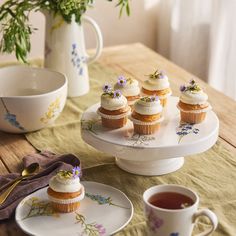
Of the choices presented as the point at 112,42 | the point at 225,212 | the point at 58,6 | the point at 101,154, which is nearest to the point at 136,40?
the point at 112,42

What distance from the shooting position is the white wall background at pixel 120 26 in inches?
118

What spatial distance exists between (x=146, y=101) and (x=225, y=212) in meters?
0.30

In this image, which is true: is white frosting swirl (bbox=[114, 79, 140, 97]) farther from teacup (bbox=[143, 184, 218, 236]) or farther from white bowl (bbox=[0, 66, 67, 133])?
teacup (bbox=[143, 184, 218, 236])

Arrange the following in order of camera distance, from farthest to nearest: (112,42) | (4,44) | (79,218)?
(112,42), (4,44), (79,218)

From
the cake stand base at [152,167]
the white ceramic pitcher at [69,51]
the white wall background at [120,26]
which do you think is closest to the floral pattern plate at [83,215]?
the cake stand base at [152,167]

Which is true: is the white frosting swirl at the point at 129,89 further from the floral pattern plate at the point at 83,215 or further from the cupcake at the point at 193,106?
the floral pattern plate at the point at 83,215

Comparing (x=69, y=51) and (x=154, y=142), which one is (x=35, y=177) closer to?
(x=154, y=142)

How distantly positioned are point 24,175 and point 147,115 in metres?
0.30

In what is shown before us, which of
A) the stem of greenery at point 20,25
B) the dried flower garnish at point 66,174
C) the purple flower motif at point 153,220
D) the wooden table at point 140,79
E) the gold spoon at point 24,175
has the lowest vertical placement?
the wooden table at point 140,79

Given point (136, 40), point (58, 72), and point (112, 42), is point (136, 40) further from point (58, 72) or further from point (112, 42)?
point (58, 72)

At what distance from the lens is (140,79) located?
78.0 inches

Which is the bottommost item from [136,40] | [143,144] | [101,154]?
[136,40]

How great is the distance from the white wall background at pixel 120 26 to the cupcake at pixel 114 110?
162 centimetres

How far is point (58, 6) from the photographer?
1.71 m
